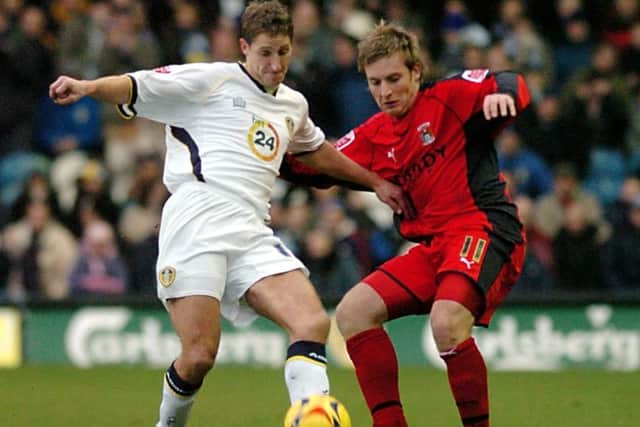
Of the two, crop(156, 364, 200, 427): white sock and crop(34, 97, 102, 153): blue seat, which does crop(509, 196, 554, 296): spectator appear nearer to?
crop(34, 97, 102, 153): blue seat

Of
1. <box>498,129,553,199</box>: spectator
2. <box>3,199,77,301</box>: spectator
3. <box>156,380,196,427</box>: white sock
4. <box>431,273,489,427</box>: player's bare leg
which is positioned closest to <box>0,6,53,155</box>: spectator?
<box>3,199,77,301</box>: spectator

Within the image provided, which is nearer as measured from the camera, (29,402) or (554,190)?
(29,402)

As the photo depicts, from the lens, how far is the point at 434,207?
26.7ft

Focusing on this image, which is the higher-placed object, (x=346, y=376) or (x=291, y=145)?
(x=291, y=145)

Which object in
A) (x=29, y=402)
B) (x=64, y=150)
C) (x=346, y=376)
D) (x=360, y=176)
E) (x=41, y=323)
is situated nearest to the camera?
(x=360, y=176)

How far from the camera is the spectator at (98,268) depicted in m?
15.5

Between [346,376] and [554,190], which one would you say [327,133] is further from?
[346,376]

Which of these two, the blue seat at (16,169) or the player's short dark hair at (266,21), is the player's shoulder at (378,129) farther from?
the blue seat at (16,169)

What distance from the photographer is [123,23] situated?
16.8m

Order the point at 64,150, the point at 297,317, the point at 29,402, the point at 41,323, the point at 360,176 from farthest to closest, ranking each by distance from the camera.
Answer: the point at 64,150
the point at 41,323
the point at 29,402
the point at 360,176
the point at 297,317

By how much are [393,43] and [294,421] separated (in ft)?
7.18

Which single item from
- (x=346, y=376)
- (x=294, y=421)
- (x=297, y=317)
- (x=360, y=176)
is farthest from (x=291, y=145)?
(x=346, y=376)

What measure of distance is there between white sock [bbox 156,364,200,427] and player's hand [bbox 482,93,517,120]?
2.15m

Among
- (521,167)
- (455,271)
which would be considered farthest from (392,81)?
(521,167)
